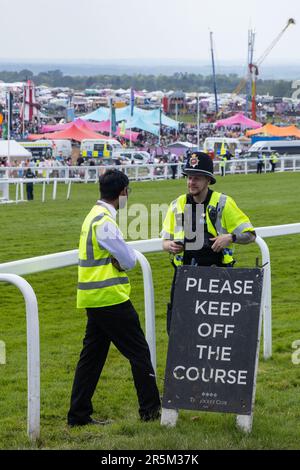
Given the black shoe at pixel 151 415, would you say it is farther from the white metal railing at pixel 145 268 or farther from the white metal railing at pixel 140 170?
the white metal railing at pixel 140 170

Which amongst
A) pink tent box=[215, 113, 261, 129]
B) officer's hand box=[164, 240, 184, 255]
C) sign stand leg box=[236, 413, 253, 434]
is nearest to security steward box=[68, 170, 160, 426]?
officer's hand box=[164, 240, 184, 255]

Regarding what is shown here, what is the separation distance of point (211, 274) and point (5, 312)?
16.1 feet

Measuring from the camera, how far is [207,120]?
10025 centimetres

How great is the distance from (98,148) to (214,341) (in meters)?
44.4

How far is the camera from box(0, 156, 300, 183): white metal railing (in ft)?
105

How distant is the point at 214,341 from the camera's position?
5.46 m

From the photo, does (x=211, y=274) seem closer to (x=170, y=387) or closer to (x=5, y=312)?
(x=170, y=387)

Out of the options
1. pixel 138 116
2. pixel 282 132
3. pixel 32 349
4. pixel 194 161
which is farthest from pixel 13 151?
pixel 138 116

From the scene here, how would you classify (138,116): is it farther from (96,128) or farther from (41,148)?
(41,148)

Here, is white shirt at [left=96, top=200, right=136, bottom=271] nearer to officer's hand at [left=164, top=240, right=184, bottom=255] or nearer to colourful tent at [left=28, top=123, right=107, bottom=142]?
officer's hand at [left=164, top=240, right=184, bottom=255]

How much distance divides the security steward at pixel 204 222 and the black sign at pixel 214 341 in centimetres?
28

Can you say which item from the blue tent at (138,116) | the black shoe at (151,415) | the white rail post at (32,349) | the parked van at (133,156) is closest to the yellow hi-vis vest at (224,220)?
the black shoe at (151,415)

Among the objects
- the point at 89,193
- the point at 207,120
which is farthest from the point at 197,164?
the point at 207,120

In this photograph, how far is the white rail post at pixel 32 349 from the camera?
5176 millimetres
